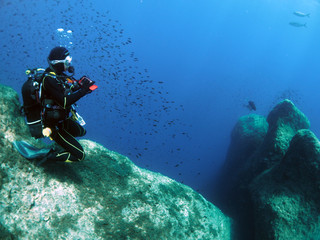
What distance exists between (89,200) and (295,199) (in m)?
5.23

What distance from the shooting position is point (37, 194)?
3.24 meters

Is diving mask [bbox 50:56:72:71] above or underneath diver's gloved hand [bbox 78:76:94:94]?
above

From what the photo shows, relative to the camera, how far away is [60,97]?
3.13 meters

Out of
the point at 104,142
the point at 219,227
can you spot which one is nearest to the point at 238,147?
the point at 219,227

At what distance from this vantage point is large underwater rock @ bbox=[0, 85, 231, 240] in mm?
3066

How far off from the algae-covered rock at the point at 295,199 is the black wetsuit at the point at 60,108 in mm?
4950

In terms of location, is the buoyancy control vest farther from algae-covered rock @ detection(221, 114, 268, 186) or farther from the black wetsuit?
algae-covered rock @ detection(221, 114, 268, 186)

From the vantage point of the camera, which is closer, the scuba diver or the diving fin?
the scuba diver

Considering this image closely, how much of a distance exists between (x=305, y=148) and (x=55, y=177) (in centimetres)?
604

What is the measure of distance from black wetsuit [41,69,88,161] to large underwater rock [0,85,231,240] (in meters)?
0.43

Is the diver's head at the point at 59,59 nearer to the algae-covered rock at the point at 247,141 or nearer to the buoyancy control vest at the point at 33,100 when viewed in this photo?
the buoyancy control vest at the point at 33,100

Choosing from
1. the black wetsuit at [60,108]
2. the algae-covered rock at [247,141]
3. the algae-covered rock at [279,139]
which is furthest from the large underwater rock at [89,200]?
the algae-covered rock at [247,141]

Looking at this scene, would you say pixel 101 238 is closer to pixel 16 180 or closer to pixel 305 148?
pixel 16 180

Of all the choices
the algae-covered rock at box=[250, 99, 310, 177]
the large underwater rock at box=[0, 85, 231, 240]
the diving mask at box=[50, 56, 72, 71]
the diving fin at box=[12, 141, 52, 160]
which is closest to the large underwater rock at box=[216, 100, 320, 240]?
the algae-covered rock at box=[250, 99, 310, 177]
